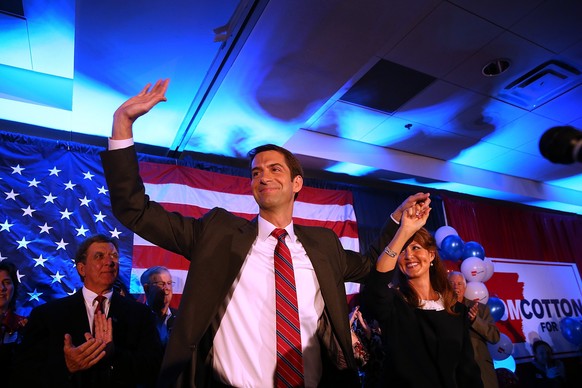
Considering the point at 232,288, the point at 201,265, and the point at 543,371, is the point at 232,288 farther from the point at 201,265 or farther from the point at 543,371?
the point at 543,371

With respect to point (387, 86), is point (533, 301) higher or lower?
lower

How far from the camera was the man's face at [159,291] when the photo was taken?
352 centimetres

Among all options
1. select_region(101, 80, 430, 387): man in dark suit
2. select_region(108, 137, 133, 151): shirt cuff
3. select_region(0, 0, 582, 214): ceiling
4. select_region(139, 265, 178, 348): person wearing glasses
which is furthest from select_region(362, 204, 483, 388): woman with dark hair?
select_region(139, 265, 178, 348): person wearing glasses

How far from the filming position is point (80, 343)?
7.10 feet

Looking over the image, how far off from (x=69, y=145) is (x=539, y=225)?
867cm

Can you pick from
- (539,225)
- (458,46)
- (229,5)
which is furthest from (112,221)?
(539,225)

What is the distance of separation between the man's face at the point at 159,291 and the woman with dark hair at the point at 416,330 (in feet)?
7.46

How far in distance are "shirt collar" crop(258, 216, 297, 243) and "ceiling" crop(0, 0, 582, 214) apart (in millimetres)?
1795

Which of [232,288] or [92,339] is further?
[92,339]

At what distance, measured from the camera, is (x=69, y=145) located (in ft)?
14.2

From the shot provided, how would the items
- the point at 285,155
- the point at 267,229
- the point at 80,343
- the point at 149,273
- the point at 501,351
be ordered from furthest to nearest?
the point at 501,351 → the point at 149,273 → the point at 80,343 → the point at 285,155 → the point at 267,229

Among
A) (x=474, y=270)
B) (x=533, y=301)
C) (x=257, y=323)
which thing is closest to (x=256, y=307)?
(x=257, y=323)

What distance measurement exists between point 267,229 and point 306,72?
2.18 metres

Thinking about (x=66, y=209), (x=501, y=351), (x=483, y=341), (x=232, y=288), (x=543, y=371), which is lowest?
(x=543, y=371)
